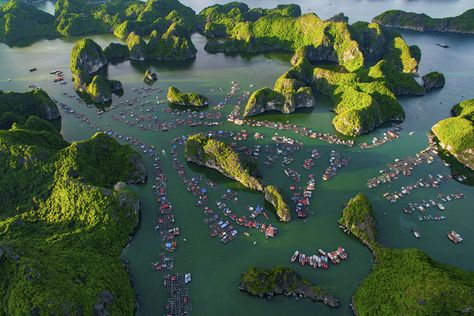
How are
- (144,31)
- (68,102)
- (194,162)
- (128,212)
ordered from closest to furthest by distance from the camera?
(128,212), (194,162), (68,102), (144,31)

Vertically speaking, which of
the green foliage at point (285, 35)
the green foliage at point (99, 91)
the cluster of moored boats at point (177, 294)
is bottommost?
the cluster of moored boats at point (177, 294)

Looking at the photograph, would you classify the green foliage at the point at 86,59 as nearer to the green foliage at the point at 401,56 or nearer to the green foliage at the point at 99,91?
the green foliage at the point at 99,91

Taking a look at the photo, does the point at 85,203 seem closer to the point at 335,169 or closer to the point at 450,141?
the point at 335,169

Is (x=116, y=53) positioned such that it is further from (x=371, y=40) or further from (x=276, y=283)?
(x=276, y=283)

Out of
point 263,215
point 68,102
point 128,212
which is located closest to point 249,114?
point 263,215

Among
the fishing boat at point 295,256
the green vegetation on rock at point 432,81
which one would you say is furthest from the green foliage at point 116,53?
the fishing boat at point 295,256

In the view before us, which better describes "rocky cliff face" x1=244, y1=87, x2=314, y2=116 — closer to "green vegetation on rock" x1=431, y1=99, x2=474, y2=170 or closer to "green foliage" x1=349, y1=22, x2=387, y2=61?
"green vegetation on rock" x1=431, y1=99, x2=474, y2=170
